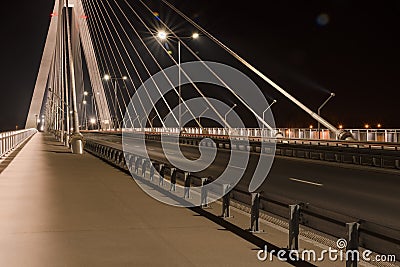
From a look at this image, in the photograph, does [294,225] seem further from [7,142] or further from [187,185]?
[7,142]

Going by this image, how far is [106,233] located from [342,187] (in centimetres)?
947

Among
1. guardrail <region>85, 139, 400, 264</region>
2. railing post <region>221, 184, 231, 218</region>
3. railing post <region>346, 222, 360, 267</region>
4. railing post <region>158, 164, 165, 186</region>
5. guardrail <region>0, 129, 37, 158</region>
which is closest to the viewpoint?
guardrail <region>85, 139, 400, 264</region>

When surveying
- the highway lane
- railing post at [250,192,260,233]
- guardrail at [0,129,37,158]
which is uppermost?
guardrail at [0,129,37,158]

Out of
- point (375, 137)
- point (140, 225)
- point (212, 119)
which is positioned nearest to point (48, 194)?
point (140, 225)

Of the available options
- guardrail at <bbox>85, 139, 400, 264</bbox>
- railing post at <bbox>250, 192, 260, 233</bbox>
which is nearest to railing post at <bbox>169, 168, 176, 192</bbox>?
guardrail at <bbox>85, 139, 400, 264</bbox>

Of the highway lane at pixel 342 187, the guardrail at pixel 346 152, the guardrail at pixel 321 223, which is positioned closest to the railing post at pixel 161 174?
the highway lane at pixel 342 187

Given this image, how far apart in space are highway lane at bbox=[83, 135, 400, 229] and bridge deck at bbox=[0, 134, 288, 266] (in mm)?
1264

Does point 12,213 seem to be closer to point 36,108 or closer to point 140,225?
point 140,225

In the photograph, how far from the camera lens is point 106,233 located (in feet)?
31.1

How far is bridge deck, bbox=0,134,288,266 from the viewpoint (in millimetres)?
7602

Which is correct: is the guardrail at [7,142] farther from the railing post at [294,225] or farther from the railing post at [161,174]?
the railing post at [294,225]

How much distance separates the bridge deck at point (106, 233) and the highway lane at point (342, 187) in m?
1.26

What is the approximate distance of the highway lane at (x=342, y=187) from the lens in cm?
1225

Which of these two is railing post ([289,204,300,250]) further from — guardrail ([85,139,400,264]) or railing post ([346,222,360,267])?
railing post ([346,222,360,267])
